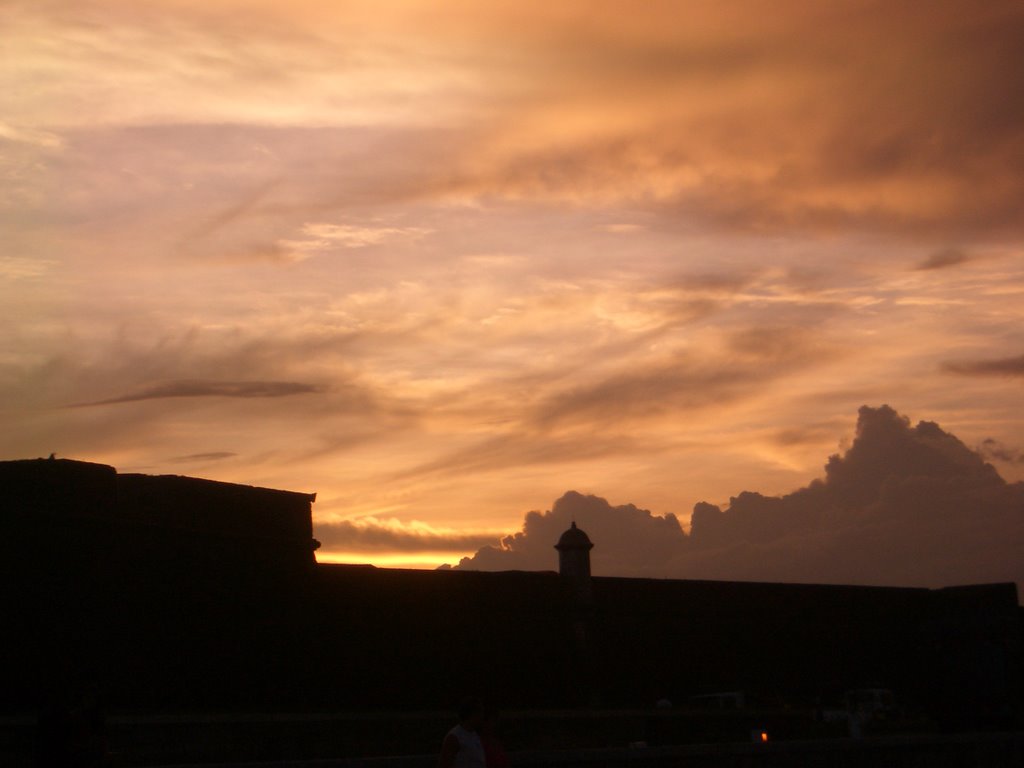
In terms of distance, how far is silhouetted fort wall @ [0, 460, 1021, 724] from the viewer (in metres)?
29.2

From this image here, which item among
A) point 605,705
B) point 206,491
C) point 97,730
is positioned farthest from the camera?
→ point 605,705

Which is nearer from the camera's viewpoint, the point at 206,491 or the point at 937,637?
the point at 937,637

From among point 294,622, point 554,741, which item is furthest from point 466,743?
point 294,622

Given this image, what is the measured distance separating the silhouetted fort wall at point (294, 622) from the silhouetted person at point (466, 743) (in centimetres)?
1880

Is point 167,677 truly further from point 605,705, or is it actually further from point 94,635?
point 605,705

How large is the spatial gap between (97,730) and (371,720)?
1620 centimetres

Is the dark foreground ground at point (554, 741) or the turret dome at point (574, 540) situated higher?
the turret dome at point (574, 540)

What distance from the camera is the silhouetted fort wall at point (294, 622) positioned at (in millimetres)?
29156

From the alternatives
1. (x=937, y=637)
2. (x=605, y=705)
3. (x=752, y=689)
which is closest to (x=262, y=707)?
(x=605, y=705)

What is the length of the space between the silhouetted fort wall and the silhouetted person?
18.8m

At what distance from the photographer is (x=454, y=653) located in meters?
34.1

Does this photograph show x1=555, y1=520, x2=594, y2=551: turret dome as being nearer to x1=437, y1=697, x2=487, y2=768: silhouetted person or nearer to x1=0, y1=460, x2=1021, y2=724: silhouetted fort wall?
x1=0, y1=460, x2=1021, y2=724: silhouetted fort wall

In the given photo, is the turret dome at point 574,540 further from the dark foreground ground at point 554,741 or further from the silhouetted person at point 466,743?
the silhouetted person at point 466,743

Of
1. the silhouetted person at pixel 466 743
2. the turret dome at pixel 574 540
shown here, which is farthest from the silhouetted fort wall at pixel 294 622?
the silhouetted person at pixel 466 743
